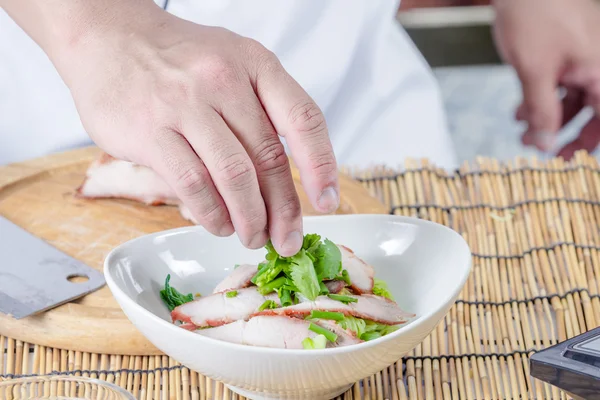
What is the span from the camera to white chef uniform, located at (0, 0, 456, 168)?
1.60 metres

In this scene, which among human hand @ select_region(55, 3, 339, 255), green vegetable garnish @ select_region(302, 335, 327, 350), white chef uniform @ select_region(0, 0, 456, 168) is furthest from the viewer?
white chef uniform @ select_region(0, 0, 456, 168)

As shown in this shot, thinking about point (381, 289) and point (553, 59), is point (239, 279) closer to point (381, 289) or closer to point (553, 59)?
point (381, 289)

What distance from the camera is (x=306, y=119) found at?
0.91 metres

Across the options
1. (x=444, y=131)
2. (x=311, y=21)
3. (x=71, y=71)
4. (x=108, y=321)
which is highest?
(x=71, y=71)

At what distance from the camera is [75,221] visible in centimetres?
131

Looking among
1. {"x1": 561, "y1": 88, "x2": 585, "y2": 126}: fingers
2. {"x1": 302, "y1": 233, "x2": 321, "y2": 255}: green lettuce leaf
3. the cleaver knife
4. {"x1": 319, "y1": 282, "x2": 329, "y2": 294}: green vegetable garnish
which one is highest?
{"x1": 302, "y1": 233, "x2": 321, "y2": 255}: green lettuce leaf

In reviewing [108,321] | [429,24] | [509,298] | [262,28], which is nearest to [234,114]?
[108,321]

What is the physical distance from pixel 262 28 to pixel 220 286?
0.86m

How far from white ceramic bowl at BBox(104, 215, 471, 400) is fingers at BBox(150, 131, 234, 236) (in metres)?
0.13

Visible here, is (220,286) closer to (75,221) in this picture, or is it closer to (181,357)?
(181,357)

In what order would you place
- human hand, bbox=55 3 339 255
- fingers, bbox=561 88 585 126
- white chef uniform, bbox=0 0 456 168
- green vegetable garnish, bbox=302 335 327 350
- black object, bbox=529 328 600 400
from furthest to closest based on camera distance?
fingers, bbox=561 88 585 126, white chef uniform, bbox=0 0 456 168, human hand, bbox=55 3 339 255, green vegetable garnish, bbox=302 335 327 350, black object, bbox=529 328 600 400

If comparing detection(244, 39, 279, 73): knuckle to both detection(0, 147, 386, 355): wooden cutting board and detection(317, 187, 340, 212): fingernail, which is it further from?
detection(0, 147, 386, 355): wooden cutting board

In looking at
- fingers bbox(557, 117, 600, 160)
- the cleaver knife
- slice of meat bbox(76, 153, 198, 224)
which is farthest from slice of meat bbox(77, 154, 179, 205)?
fingers bbox(557, 117, 600, 160)

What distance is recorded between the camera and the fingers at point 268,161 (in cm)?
90
